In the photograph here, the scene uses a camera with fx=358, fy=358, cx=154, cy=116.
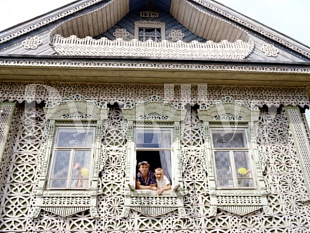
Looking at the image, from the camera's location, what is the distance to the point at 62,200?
20.0ft

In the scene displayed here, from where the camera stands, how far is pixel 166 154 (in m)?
6.88

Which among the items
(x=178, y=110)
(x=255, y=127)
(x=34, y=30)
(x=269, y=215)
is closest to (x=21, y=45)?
(x=34, y=30)

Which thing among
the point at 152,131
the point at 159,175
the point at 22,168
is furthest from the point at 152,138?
the point at 22,168

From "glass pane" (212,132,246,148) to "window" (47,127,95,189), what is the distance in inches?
95.2

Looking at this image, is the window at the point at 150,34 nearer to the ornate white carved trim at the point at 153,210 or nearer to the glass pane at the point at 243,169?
the glass pane at the point at 243,169

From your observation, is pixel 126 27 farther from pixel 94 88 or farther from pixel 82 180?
pixel 82 180

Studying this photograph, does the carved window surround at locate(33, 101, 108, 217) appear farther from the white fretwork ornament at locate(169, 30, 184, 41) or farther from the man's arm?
the white fretwork ornament at locate(169, 30, 184, 41)

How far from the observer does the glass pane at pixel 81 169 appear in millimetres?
6363

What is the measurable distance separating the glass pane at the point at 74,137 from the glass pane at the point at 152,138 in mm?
924

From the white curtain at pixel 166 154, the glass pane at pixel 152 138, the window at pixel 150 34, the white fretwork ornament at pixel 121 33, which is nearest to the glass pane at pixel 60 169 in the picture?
the glass pane at pixel 152 138

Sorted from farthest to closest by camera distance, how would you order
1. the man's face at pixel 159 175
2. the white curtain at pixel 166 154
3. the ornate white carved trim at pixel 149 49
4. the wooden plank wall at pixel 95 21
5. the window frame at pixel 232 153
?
the wooden plank wall at pixel 95 21
the ornate white carved trim at pixel 149 49
the white curtain at pixel 166 154
the man's face at pixel 159 175
the window frame at pixel 232 153

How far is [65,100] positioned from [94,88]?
63 centimetres

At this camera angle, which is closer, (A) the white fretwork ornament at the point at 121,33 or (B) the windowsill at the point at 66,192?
(B) the windowsill at the point at 66,192

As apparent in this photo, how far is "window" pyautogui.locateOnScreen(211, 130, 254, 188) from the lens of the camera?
6.54 meters
